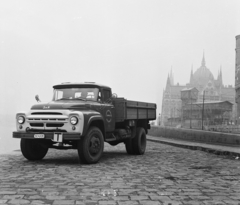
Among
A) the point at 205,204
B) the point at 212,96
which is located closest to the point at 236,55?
the point at 212,96

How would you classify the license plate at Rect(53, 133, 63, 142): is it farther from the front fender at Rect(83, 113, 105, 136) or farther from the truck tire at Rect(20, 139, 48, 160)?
the truck tire at Rect(20, 139, 48, 160)

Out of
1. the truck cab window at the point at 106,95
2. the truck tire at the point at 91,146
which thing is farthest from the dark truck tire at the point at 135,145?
the truck tire at the point at 91,146

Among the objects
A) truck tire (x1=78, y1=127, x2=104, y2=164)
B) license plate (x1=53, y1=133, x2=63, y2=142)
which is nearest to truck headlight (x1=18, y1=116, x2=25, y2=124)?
license plate (x1=53, y1=133, x2=63, y2=142)

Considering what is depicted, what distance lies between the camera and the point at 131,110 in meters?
11.1

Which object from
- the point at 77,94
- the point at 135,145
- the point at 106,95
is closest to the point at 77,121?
the point at 77,94

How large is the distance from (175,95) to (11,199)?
193086 millimetres

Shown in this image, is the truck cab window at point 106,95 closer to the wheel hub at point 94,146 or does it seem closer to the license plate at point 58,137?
the wheel hub at point 94,146

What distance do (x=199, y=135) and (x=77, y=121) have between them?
10.8m

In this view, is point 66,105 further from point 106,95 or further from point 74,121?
point 106,95

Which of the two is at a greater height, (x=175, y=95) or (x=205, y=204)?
(x=175, y=95)

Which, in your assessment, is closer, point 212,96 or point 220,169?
point 220,169

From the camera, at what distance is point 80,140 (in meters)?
8.53

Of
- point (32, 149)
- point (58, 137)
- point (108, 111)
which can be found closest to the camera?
point (58, 137)

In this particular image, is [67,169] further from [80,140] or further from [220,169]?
[220,169]
